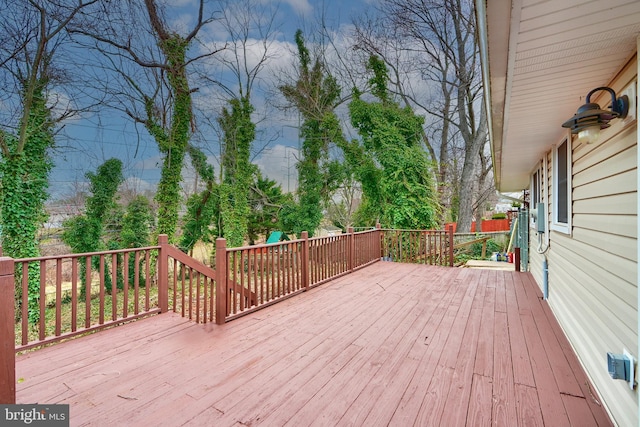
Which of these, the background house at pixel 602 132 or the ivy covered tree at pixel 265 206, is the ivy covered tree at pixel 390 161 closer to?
the ivy covered tree at pixel 265 206

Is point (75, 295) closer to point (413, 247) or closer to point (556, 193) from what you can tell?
point (556, 193)

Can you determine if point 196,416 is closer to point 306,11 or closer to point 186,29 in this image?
point 186,29

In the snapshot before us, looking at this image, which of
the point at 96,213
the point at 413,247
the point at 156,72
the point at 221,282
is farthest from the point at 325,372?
the point at 156,72

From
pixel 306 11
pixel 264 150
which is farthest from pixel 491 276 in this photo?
pixel 306 11

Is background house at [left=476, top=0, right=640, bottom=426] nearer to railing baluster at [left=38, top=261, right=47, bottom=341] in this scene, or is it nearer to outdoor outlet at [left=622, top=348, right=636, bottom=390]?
outdoor outlet at [left=622, top=348, right=636, bottom=390]

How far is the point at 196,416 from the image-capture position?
181cm

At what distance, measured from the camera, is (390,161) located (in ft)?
34.6

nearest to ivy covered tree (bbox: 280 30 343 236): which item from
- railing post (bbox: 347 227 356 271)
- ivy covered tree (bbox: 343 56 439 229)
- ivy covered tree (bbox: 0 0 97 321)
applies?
ivy covered tree (bbox: 343 56 439 229)

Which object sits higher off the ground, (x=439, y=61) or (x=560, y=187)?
(x=439, y=61)

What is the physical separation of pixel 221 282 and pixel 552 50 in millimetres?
3407

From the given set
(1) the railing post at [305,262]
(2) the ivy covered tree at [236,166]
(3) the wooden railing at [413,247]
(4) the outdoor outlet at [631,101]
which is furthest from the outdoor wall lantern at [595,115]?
(2) the ivy covered tree at [236,166]

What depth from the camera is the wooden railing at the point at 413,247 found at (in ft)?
25.2

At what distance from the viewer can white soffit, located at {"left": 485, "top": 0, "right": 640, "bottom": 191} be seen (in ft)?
4.08

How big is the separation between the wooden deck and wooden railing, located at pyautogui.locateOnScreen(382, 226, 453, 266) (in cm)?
384
